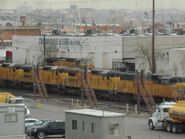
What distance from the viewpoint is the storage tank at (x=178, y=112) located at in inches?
1455

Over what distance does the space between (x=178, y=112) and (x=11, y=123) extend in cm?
1197

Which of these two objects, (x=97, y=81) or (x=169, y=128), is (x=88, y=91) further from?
(x=169, y=128)

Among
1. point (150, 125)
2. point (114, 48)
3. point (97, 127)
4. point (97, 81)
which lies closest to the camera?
point (97, 127)

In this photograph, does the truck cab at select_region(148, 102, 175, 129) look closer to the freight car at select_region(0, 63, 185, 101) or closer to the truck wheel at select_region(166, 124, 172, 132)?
the truck wheel at select_region(166, 124, 172, 132)

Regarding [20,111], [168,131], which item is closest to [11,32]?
[168,131]

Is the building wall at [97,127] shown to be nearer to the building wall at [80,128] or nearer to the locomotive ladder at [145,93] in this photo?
the building wall at [80,128]

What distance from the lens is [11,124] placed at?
28531 mm

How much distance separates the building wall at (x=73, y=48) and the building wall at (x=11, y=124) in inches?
1886

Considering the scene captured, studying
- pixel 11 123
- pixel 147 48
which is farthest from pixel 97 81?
pixel 11 123

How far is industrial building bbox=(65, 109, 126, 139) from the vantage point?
27109 millimetres

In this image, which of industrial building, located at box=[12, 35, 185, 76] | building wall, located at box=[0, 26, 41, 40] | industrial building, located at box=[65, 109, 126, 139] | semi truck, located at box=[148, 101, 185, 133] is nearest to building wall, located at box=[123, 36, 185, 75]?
industrial building, located at box=[12, 35, 185, 76]

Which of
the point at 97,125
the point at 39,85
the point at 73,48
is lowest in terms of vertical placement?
the point at 39,85

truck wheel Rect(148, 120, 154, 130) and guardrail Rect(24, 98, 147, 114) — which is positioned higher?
truck wheel Rect(148, 120, 154, 130)

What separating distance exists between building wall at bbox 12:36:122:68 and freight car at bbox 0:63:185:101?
10.4 metres
